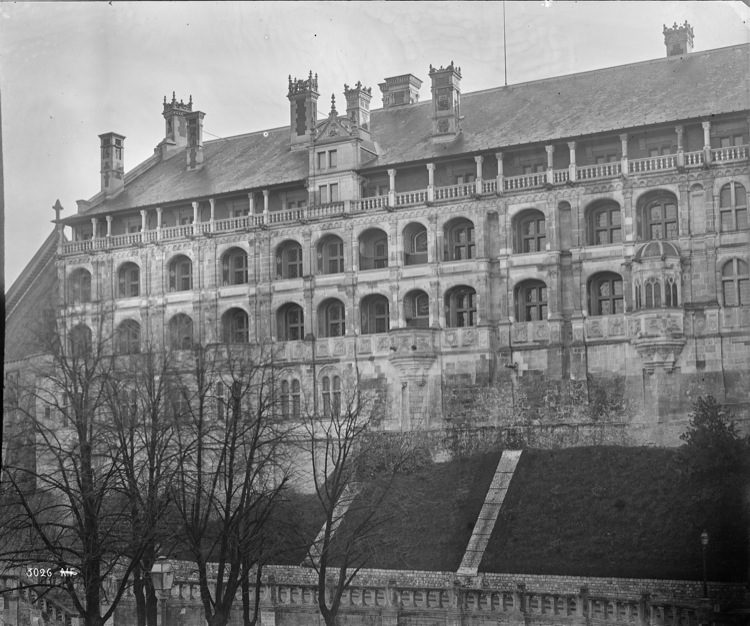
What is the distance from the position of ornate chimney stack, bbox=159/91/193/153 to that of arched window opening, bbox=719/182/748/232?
101 ft

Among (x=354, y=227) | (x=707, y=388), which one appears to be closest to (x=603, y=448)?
(x=707, y=388)

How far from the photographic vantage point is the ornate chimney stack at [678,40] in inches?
2085

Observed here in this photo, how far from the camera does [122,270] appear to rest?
61812 millimetres

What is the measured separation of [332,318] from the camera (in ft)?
187

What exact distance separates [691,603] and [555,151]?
21424 millimetres

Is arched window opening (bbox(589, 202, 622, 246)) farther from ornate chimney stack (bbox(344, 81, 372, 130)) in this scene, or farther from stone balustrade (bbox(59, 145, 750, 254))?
ornate chimney stack (bbox(344, 81, 372, 130))

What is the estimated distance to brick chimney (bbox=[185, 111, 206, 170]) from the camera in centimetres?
6325

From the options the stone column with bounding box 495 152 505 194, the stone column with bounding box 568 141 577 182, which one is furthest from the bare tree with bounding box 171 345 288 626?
the stone column with bounding box 568 141 577 182

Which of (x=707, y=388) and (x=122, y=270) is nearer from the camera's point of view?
(x=707, y=388)

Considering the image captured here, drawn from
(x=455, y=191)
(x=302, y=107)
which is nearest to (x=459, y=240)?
(x=455, y=191)

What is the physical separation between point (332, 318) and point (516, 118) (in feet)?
40.4

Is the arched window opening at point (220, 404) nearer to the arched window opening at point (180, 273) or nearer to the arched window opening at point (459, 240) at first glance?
the arched window opening at point (180, 273)

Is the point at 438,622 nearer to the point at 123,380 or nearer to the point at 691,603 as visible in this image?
the point at 691,603

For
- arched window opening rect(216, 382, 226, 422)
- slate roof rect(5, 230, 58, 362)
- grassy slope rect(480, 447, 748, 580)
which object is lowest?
grassy slope rect(480, 447, 748, 580)
